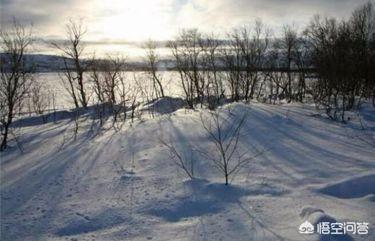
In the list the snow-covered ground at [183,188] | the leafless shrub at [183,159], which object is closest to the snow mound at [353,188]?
the snow-covered ground at [183,188]

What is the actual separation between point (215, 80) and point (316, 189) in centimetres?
1380

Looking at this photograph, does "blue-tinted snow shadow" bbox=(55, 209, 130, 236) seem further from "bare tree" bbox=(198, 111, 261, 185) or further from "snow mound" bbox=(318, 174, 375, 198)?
"snow mound" bbox=(318, 174, 375, 198)

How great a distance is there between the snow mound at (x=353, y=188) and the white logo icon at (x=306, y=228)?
0.92 meters

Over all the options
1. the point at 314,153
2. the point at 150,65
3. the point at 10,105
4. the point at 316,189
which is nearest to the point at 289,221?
the point at 316,189

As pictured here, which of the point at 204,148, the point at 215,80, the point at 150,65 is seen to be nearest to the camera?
the point at 204,148

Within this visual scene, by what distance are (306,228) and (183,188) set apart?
1.72 metres

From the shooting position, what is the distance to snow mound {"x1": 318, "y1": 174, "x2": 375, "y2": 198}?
14.4ft

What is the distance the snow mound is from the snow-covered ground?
→ 0.04ft

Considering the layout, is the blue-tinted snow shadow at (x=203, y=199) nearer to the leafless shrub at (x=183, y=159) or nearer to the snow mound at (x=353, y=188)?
the leafless shrub at (x=183, y=159)

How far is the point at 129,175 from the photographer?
213 inches

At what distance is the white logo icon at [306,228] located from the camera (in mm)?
3548

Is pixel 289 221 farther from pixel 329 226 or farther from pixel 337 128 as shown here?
pixel 337 128

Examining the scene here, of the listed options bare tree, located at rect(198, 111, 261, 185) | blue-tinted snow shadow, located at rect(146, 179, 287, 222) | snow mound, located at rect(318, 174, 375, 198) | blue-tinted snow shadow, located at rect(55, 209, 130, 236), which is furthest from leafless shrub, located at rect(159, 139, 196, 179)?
snow mound, located at rect(318, 174, 375, 198)

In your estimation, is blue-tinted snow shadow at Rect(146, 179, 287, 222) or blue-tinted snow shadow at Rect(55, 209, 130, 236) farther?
blue-tinted snow shadow at Rect(146, 179, 287, 222)
